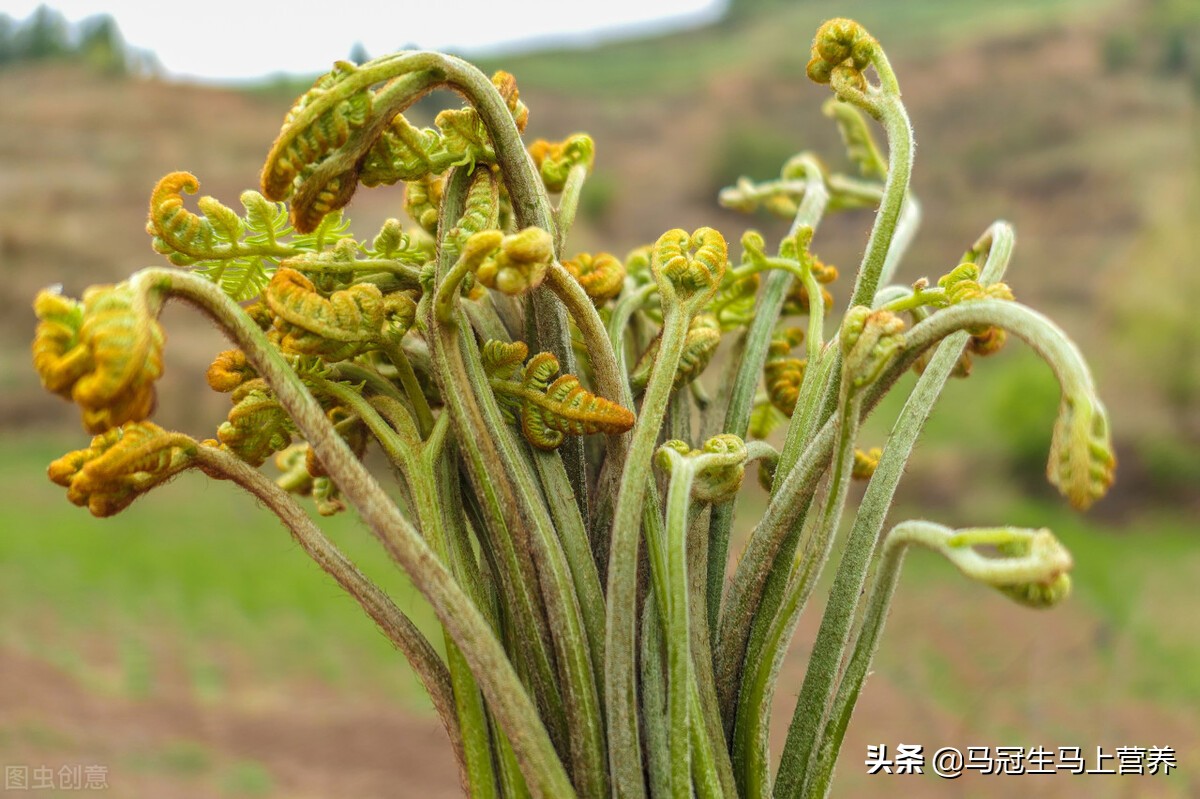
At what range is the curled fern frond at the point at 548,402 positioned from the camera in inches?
16.9

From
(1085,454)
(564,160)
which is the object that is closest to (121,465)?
(564,160)

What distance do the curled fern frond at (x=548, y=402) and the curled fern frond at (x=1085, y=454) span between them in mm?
179

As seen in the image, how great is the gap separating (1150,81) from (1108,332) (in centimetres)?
508

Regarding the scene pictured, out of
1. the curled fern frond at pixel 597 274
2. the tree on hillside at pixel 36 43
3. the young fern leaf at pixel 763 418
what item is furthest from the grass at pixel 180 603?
the tree on hillside at pixel 36 43

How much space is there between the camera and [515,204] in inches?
17.9

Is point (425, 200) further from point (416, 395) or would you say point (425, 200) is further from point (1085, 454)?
point (1085, 454)

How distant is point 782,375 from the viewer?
1.85 feet

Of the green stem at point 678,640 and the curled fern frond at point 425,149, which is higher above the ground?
the curled fern frond at point 425,149

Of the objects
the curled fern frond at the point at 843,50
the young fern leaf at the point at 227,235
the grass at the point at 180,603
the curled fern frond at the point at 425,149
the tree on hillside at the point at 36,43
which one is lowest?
the grass at the point at 180,603

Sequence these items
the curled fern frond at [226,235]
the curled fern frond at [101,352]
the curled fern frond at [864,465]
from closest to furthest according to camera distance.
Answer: the curled fern frond at [101,352], the curled fern frond at [226,235], the curled fern frond at [864,465]

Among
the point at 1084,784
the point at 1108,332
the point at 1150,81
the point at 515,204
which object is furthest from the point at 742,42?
the point at 515,204

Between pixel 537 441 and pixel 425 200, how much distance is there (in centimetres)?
16

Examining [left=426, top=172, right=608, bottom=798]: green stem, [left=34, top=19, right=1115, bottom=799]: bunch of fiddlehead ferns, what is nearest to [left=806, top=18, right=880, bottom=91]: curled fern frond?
[left=34, top=19, right=1115, bottom=799]: bunch of fiddlehead ferns

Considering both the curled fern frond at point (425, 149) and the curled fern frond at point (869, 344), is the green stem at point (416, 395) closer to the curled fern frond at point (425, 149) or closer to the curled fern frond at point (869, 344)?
the curled fern frond at point (425, 149)
